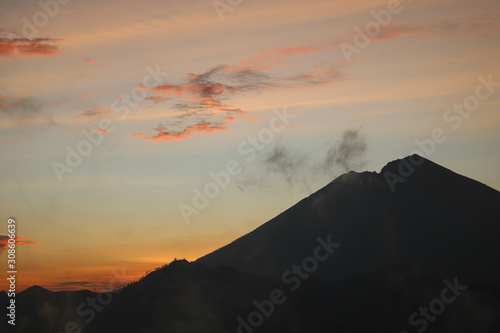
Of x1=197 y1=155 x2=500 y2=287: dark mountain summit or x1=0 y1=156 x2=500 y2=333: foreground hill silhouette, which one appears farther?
x1=197 y1=155 x2=500 y2=287: dark mountain summit

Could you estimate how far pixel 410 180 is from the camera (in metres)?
166

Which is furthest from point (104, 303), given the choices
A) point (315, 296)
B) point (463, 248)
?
point (463, 248)

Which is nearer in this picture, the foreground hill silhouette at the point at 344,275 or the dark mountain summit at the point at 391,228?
the foreground hill silhouette at the point at 344,275

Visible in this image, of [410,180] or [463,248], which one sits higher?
[410,180]

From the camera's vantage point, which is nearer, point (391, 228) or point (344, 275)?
point (344, 275)

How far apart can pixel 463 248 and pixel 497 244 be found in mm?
7864

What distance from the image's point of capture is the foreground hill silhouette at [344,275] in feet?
333

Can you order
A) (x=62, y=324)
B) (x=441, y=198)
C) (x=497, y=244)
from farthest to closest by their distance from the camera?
(x=441, y=198) → (x=497, y=244) → (x=62, y=324)

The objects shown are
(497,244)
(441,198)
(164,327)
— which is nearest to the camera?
(164,327)

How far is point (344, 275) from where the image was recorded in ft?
470

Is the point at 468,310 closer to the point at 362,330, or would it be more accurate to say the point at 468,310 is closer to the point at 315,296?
the point at 362,330

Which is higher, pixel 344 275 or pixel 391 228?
pixel 391 228

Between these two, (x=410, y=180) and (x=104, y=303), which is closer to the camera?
(x=104, y=303)

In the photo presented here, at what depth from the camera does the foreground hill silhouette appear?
4001 inches
